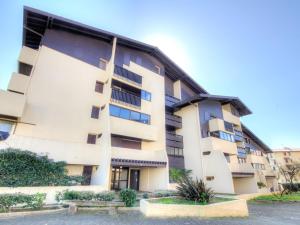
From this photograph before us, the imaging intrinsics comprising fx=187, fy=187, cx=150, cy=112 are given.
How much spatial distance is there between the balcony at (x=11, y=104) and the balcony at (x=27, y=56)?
478 cm

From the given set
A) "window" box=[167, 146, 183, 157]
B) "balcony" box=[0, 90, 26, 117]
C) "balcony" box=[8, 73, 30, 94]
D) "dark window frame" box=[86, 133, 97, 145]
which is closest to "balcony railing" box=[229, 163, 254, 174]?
"window" box=[167, 146, 183, 157]

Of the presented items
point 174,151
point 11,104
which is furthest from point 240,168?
point 11,104

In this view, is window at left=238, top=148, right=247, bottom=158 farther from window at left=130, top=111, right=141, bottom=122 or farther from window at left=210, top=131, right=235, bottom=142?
window at left=130, top=111, right=141, bottom=122

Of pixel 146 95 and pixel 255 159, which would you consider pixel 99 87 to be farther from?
pixel 255 159

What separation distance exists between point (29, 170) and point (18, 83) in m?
7.64

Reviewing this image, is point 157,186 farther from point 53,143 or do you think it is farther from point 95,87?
point 95,87

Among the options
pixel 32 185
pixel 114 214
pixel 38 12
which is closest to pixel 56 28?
pixel 38 12

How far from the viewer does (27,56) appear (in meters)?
17.5

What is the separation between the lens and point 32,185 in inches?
487

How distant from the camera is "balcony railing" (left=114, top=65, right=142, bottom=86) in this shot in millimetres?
21427

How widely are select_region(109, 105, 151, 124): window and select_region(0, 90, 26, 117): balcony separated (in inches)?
296

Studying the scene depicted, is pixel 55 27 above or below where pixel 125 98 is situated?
above

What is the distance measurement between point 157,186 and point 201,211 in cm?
995

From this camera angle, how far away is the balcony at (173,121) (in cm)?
2531
